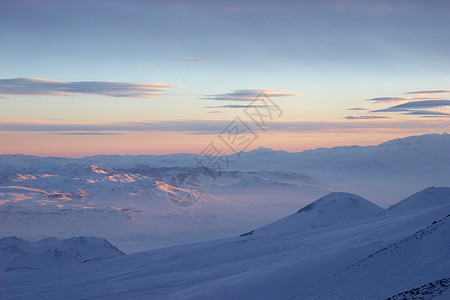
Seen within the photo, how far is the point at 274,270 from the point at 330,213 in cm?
3538

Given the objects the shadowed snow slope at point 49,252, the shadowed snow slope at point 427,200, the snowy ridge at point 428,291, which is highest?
the snowy ridge at point 428,291

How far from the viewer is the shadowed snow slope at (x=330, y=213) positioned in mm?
49812

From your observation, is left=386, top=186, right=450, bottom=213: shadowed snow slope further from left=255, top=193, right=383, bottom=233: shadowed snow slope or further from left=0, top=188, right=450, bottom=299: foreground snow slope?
left=0, top=188, right=450, bottom=299: foreground snow slope

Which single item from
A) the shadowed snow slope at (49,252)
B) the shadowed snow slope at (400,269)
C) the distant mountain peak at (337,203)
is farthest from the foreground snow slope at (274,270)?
the shadowed snow slope at (49,252)

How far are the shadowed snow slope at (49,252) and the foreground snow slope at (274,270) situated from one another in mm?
30694

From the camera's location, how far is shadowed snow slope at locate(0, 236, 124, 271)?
60.6 m

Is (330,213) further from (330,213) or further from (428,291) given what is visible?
(428,291)

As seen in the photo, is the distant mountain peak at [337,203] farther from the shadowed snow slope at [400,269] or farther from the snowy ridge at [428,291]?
the snowy ridge at [428,291]

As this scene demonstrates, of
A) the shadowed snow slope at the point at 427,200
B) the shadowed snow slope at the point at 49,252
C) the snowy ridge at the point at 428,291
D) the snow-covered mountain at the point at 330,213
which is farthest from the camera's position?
the shadowed snow slope at the point at 49,252

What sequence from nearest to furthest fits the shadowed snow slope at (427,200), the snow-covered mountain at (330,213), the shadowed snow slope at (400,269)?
the shadowed snow slope at (400,269) < the shadowed snow slope at (427,200) < the snow-covered mountain at (330,213)

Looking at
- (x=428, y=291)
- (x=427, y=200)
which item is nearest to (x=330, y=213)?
(x=427, y=200)

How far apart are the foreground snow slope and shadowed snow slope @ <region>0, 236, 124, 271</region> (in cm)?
3069

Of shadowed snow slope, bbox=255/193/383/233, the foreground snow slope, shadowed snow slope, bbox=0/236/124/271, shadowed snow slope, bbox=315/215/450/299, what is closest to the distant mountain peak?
shadowed snow slope, bbox=255/193/383/233

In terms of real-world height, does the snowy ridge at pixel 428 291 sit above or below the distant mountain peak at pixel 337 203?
above
